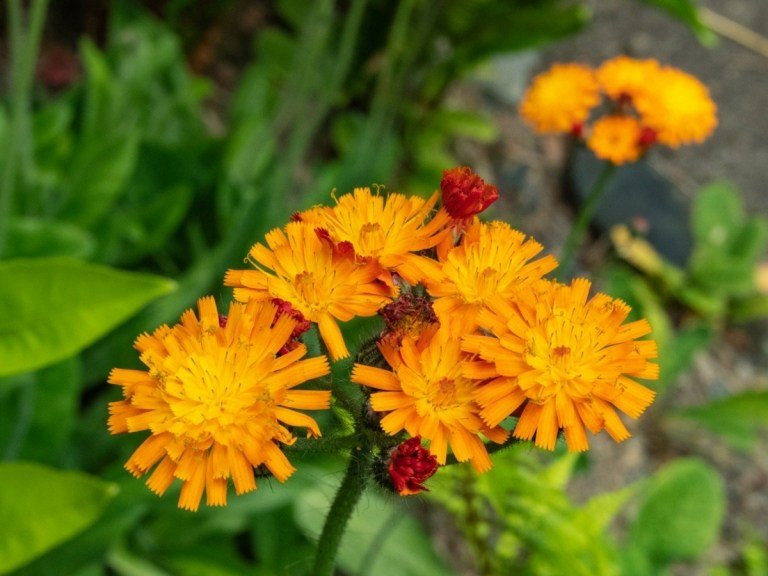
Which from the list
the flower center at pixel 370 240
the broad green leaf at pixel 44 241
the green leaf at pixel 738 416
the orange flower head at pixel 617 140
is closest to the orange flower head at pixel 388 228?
the flower center at pixel 370 240

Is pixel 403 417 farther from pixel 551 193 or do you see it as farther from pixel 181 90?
pixel 551 193

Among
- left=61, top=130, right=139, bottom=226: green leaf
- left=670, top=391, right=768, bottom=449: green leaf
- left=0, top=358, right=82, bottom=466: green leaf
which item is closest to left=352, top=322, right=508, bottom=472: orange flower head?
left=0, top=358, right=82, bottom=466: green leaf

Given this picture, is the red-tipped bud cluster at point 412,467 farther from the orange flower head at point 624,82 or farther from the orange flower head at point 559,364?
the orange flower head at point 624,82

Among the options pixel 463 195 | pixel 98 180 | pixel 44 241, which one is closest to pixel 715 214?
pixel 98 180

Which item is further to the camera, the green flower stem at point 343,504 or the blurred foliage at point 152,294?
the blurred foliage at point 152,294

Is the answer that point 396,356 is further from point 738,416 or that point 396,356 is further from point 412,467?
point 738,416

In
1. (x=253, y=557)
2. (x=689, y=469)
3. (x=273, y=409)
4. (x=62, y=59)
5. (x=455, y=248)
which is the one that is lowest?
(x=253, y=557)

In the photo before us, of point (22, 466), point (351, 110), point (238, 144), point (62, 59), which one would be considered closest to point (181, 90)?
point (238, 144)
